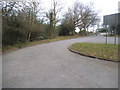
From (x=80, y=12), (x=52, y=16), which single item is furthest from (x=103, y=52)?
(x=80, y=12)

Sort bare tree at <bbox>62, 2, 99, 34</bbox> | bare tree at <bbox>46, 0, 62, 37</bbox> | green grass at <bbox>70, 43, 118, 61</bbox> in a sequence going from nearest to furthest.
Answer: green grass at <bbox>70, 43, 118, 61</bbox>, bare tree at <bbox>46, 0, 62, 37</bbox>, bare tree at <bbox>62, 2, 99, 34</bbox>

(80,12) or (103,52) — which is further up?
(80,12)

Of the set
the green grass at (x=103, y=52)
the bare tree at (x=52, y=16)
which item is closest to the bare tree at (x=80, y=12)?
the bare tree at (x=52, y=16)

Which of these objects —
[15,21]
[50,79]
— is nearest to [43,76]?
[50,79]

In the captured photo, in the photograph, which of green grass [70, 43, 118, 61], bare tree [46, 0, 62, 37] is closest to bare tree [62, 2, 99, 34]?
bare tree [46, 0, 62, 37]

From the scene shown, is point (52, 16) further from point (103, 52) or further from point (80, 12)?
point (103, 52)

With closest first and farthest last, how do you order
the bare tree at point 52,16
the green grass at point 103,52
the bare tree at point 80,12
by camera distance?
the green grass at point 103,52
the bare tree at point 52,16
the bare tree at point 80,12

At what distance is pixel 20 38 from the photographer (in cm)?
1129

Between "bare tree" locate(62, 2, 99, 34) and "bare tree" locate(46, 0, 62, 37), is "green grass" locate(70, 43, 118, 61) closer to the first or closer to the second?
"bare tree" locate(46, 0, 62, 37)

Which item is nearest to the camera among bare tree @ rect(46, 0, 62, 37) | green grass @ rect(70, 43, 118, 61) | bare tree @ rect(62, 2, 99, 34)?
green grass @ rect(70, 43, 118, 61)

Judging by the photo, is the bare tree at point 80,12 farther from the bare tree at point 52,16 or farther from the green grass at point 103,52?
the green grass at point 103,52

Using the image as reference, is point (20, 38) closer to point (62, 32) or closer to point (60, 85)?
point (60, 85)

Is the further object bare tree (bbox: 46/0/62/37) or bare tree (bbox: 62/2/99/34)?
bare tree (bbox: 62/2/99/34)

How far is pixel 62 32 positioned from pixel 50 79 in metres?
23.9
